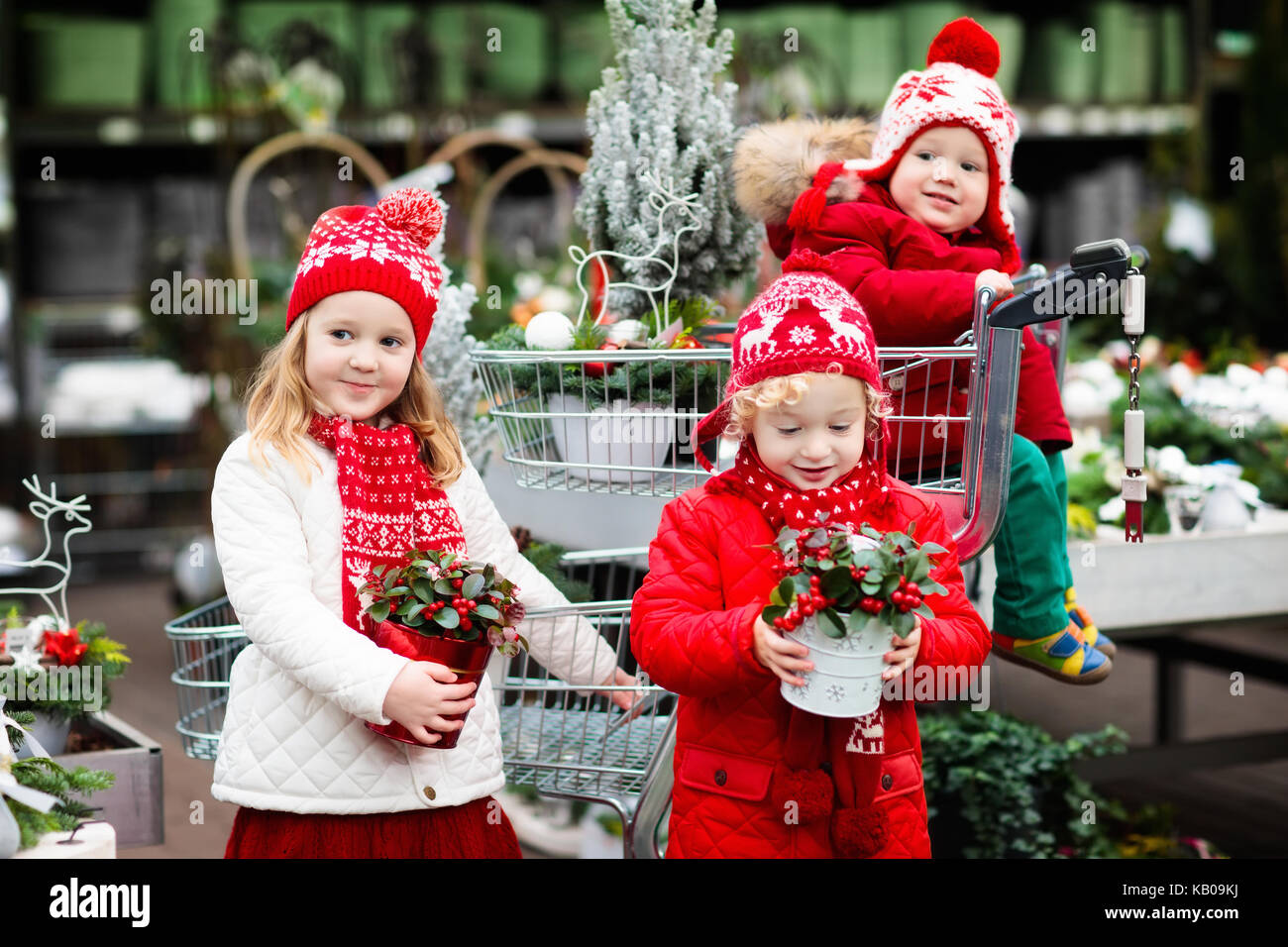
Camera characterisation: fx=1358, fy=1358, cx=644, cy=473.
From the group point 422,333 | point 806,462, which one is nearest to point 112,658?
point 422,333

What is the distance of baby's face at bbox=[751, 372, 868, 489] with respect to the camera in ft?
5.60

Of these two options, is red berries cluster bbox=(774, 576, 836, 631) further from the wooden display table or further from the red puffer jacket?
the wooden display table

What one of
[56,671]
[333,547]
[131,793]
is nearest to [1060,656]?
[333,547]

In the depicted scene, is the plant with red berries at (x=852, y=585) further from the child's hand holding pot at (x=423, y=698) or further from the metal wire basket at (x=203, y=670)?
the metal wire basket at (x=203, y=670)

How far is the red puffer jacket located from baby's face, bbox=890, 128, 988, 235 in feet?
1.93

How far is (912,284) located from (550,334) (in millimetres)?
574

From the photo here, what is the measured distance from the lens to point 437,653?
1739 millimetres

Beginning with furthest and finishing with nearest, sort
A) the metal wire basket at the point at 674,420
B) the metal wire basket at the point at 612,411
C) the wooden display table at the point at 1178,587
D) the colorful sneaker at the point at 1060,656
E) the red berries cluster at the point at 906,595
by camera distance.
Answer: the wooden display table at the point at 1178,587, the colorful sneaker at the point at 1060,656, the metal wire basket at the point at 612,411, the metal wire basket at the point at 674,420, the red berries cluster at the point at 906,595

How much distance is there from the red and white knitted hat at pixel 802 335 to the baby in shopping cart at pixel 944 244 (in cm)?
26

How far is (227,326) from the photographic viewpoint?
5.39 m

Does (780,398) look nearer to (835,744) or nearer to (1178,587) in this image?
(835,744)

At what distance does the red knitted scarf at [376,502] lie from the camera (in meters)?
1.86

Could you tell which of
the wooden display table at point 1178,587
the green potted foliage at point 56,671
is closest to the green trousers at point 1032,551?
the wooden display table at point 1178,587
